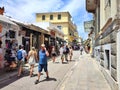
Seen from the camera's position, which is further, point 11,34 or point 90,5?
point 90,5

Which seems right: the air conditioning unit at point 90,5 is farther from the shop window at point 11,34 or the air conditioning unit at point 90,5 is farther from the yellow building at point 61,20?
the yellow building at point 61,20

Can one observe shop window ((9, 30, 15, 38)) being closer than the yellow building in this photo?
Yes

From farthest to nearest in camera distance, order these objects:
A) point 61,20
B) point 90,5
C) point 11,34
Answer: point 61,20 → point 90,5 → point 11,34

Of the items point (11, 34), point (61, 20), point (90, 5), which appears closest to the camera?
point (11, 34)

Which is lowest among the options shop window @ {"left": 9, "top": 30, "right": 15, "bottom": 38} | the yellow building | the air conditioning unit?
shop window @ {"left": 9, "top": 30, "right": 15, "bottom": 38}

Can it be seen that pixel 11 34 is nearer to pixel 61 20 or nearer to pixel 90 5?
pixel 90 5

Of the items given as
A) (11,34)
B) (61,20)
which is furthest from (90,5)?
(61,20)

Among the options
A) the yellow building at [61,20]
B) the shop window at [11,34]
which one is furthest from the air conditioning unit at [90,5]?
the yellow building at [61,20]

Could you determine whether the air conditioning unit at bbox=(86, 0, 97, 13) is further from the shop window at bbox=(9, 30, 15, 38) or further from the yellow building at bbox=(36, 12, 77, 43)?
the yellow building at bbox=(36, 12, 77, 43)

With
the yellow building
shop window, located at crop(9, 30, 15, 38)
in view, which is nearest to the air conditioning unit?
shop window, located at crop(9, 30, 15, 38)

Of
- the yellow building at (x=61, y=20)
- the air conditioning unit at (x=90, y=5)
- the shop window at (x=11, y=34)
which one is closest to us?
the shop window at (x=11, y=34)

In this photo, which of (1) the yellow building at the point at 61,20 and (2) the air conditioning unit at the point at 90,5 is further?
(1) the yellow building at the point at 61,20

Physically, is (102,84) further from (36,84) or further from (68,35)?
(68,35)

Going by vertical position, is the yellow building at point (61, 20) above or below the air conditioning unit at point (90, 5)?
above
